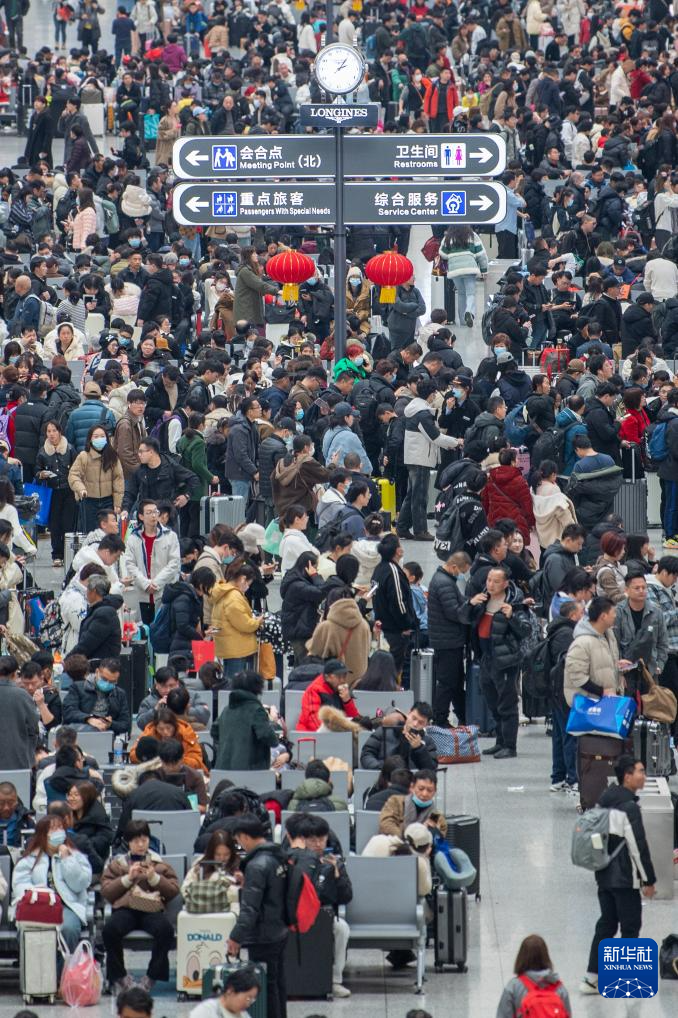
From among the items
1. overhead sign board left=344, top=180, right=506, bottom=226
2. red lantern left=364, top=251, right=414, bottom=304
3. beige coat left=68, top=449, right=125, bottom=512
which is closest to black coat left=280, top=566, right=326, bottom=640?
beige coat left=68, top=449, right=125, bottom=512

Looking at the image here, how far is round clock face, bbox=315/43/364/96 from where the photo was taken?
2123 cm

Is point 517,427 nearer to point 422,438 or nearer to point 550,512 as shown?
point 422,438

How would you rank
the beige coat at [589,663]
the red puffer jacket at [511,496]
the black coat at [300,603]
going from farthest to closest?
the red puffer jacket at [511,496]
the black coat at [300,603]
the beige coat at [589,663]

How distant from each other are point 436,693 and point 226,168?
21.5 ft

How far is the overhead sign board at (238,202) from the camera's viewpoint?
2117 centimetres

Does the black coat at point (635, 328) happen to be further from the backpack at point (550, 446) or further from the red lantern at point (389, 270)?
the backpack at point (550, 446)

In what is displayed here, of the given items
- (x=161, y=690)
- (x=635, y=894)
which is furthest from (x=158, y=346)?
(x=635, y=894)

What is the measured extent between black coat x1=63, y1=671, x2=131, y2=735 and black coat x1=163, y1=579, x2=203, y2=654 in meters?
1.72

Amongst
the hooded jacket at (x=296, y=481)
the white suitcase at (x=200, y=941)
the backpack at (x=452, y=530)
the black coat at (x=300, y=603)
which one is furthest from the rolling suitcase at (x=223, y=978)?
the hooded jacket at (x=296, y=481)

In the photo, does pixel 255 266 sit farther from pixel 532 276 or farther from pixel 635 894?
pixel 635 894

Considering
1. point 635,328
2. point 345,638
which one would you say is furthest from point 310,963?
point 635,328

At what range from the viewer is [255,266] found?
25.9 metres

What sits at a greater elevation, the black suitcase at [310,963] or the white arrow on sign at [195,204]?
the white arrow on sign at [195,204]

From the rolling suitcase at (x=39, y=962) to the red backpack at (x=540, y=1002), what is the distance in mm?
2818
